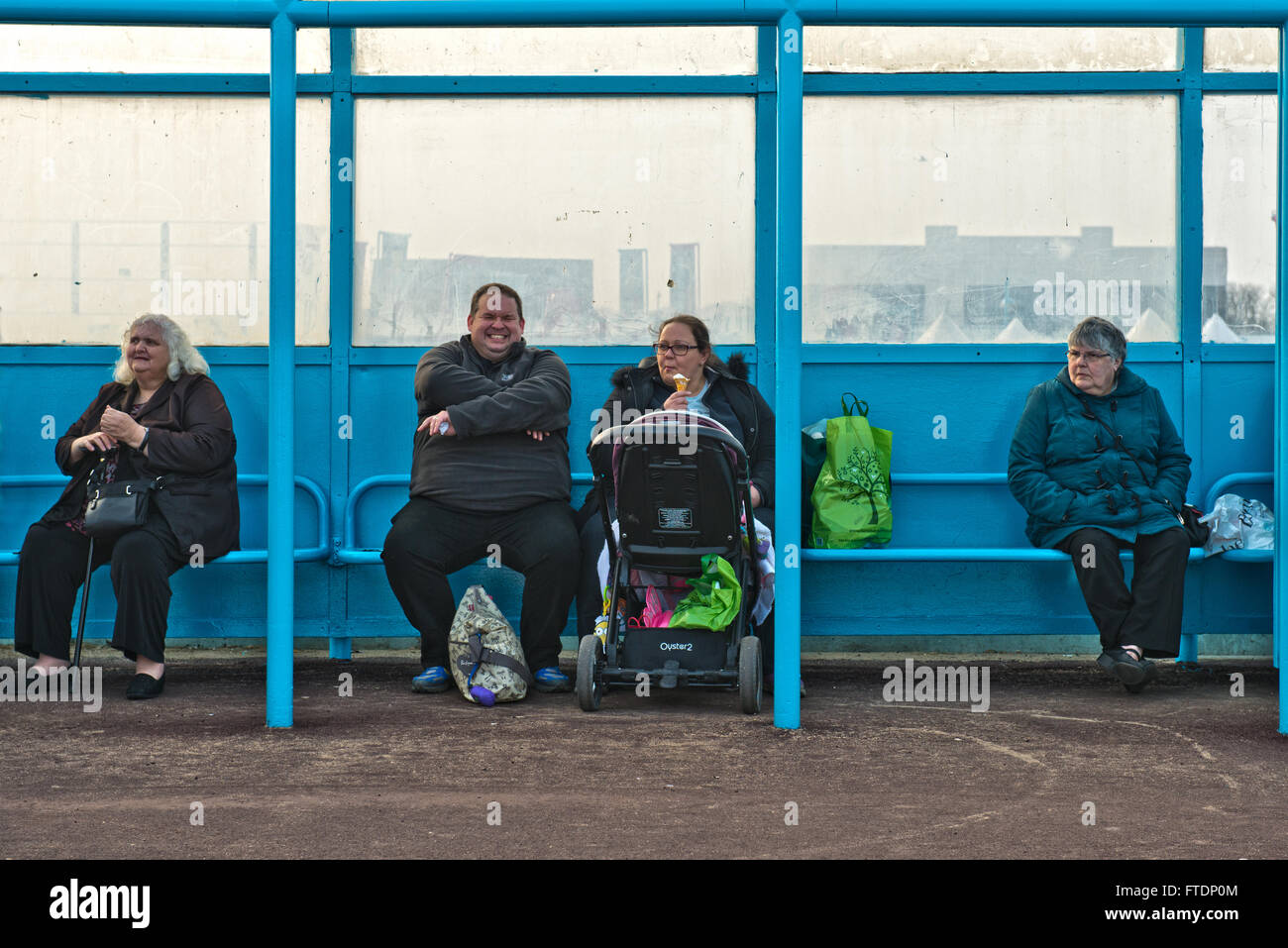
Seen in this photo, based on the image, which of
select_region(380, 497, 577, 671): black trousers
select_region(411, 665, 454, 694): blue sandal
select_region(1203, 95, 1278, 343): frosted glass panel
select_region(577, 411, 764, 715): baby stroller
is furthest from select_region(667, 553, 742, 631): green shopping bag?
select_region(1203, 95, 1278, 343): frosted glass panel

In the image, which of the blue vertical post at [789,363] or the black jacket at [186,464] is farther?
the black jacket at [186,464]

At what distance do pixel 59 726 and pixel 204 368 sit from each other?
1666 mm

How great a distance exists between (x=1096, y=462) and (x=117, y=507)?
3758mm

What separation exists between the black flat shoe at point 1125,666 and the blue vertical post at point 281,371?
9.74ft

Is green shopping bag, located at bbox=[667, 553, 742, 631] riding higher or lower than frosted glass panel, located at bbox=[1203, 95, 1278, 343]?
lower

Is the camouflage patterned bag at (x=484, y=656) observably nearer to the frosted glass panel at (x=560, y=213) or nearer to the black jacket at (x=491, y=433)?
the black jacket at (x=491, y=433)

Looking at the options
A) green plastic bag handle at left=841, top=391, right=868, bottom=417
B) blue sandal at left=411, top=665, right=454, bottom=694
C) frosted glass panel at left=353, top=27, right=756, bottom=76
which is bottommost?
blue sandal at left=411, top=665, right=454, bottom=694

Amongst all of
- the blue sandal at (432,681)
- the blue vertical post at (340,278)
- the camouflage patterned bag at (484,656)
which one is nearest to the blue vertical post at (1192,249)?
the camouflage patterned bag at (484,656)

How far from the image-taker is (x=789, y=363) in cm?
461

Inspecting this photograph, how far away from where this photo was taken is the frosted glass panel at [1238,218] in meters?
6.09

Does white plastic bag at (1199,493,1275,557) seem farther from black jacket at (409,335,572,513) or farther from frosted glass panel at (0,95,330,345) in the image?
frosted glass panel at (0,95,330,345)

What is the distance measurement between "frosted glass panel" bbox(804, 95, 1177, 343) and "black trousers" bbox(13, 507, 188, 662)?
2.81m

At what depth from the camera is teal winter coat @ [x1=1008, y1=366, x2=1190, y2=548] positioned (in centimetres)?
551

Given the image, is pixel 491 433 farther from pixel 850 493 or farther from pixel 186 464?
pixel 850 493
